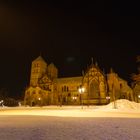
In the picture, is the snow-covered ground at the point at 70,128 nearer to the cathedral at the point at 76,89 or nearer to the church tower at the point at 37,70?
the cathedral at the point at 76,89

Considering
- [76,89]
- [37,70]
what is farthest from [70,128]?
[37,70]

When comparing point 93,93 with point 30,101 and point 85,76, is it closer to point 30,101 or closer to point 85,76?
point 85,76

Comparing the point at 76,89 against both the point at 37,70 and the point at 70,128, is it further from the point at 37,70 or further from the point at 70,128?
the point at 70,128

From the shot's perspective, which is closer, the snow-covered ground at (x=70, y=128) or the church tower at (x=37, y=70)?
the snow-covered ground at (x=70, y=128)

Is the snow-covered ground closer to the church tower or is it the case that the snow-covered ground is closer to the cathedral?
the cathedral

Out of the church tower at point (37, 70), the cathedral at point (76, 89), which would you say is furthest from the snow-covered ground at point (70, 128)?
the church tower at point (37, 70)

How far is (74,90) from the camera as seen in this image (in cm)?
8450

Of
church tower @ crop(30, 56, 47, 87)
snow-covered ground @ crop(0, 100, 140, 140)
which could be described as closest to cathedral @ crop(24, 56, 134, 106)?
church tower @ crop(30, 56, 47, 87)

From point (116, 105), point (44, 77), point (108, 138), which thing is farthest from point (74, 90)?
point (108, 138)

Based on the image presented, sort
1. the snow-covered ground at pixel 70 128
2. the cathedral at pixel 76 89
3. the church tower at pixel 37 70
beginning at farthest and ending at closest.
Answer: the church tower at pixel 37 70
the cathedral at pixel 76 89
the snow-covered ground at pixel 70 128

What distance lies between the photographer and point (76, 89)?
8431cm

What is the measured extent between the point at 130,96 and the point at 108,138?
3317 inches

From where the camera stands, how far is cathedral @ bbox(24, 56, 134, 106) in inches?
2746

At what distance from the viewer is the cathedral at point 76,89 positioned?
229ft
